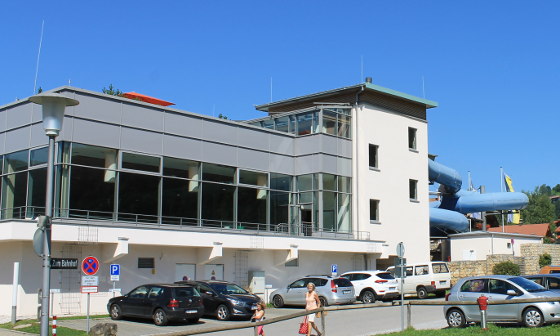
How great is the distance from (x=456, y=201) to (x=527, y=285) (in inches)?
1286

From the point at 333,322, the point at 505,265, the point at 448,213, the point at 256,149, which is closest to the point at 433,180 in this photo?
the point at 448,213

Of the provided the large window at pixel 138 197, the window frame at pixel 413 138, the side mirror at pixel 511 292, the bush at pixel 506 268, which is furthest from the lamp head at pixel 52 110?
the bush at pixel 506 268

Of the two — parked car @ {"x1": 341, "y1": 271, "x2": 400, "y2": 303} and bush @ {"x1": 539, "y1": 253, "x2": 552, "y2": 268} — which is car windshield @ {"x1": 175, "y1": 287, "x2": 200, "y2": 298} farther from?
bush @ {"x1": 539, "y1": 253, "x2": 552, "y2": 268}

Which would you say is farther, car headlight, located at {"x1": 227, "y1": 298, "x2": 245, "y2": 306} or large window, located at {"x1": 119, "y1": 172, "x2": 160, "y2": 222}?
large window, located at {"x1": 119, "y1": 172, "x2": 160, "y2": 222}

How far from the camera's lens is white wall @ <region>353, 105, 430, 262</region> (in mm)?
39156

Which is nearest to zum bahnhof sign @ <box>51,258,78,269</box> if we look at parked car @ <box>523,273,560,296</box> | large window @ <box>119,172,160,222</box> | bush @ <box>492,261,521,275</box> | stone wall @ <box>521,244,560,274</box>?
large window @ <box>119,172,160,222</box>

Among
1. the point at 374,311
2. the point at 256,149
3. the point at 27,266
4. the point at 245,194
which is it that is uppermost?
the point at 256,149

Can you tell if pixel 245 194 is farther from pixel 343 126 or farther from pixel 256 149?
pixel 343 126

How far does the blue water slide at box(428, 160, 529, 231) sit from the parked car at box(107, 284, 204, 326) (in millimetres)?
26698

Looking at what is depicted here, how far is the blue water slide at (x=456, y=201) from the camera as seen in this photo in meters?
48.8

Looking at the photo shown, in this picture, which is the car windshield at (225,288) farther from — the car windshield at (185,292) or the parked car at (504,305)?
the parked car at (504,305)

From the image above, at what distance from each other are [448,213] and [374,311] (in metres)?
→ 23.7

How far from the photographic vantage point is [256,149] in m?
35.9

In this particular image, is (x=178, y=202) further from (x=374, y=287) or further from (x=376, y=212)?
(x=376, y=212)
